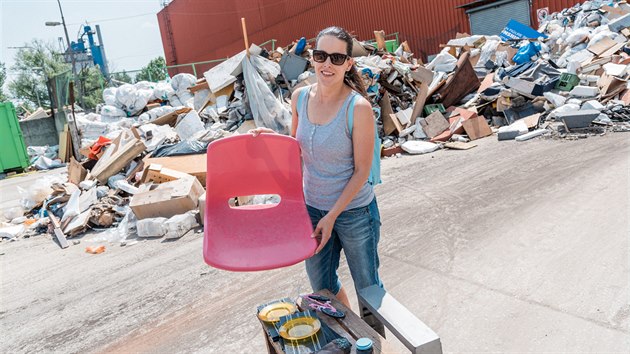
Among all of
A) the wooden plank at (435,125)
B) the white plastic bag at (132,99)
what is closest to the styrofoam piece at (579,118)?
the wooden plank at (435,125)

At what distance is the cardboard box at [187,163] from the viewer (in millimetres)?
6859

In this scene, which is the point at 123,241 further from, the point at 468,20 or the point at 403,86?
the point at 468,20

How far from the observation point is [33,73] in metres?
33.3

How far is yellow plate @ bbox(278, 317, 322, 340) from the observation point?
176 cm

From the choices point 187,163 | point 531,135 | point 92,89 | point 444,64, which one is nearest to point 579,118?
point 531,135

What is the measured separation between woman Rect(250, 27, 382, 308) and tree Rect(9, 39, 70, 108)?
34.8 metres

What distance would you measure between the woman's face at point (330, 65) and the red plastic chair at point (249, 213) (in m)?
0.32

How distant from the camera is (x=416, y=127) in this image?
357 inches

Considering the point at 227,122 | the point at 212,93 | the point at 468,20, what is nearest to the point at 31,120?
the point at 212,93

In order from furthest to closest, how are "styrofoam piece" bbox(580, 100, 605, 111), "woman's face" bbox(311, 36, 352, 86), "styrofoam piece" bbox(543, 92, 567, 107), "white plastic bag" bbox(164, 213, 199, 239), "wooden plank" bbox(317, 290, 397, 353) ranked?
"styrofoam piece" bbox(543, 92, 567, 107)
"styrofoam piece" bbox(580, 100, 605, 111)
"white plastic bag" bbox(164, 213, 199, 239)
"woman's face" bbox(311, 36, 352, 86)
"wooden plank" bbox(317, 290, 397, 353)

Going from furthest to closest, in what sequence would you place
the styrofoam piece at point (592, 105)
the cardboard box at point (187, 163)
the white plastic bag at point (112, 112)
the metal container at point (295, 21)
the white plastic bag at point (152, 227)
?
1. the metal container at point (295, 21)
2. the white plastic bag at point (112, 112)
3. the styrofoam piece at point (592, 105)
4. the cardboard box at point (187, 163)
5. the white plastic bag at point (152, 227)

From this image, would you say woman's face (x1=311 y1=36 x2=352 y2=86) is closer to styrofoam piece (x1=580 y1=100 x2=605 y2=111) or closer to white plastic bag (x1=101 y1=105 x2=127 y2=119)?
styrofoam piece (x1=580 y1=100 x2=605 y2=111)

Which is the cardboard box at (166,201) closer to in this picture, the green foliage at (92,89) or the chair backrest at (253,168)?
the chair backrest at (253,168)

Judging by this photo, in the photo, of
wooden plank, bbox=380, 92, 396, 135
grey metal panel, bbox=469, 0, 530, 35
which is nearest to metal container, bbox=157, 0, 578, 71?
grey metal panel, bbox=469, 0, 530, 35
